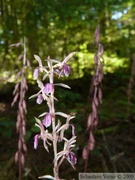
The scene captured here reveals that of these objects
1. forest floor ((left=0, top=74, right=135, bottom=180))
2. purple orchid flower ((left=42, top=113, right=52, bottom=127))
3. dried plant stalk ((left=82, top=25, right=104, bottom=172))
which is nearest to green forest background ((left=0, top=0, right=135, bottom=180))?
forest floor ((left=0, top=74, right=135, bottom=180))

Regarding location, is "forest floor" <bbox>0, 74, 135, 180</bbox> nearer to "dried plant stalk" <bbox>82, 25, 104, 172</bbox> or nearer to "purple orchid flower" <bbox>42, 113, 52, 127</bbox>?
"dried plant stalk" <bbox>82, 25, 104, 172</bbox>

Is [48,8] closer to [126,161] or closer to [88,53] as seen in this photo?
[88,53]

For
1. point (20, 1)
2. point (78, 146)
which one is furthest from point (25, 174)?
point (20, 1)

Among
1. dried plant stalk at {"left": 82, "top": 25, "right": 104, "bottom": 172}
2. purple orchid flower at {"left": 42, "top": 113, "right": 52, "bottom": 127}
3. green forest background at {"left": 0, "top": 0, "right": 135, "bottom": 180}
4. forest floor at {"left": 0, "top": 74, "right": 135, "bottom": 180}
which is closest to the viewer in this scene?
purple orchid flower at {"left": 42, "top": 113, "right": 52, "bottom": 127}

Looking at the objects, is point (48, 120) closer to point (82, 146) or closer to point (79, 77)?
point (82, 146)

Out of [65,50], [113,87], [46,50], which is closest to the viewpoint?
[113,87]

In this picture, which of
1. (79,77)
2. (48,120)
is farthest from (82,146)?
(79,77)

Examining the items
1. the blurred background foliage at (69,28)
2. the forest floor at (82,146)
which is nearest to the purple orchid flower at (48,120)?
the forest floor at (82,146)
